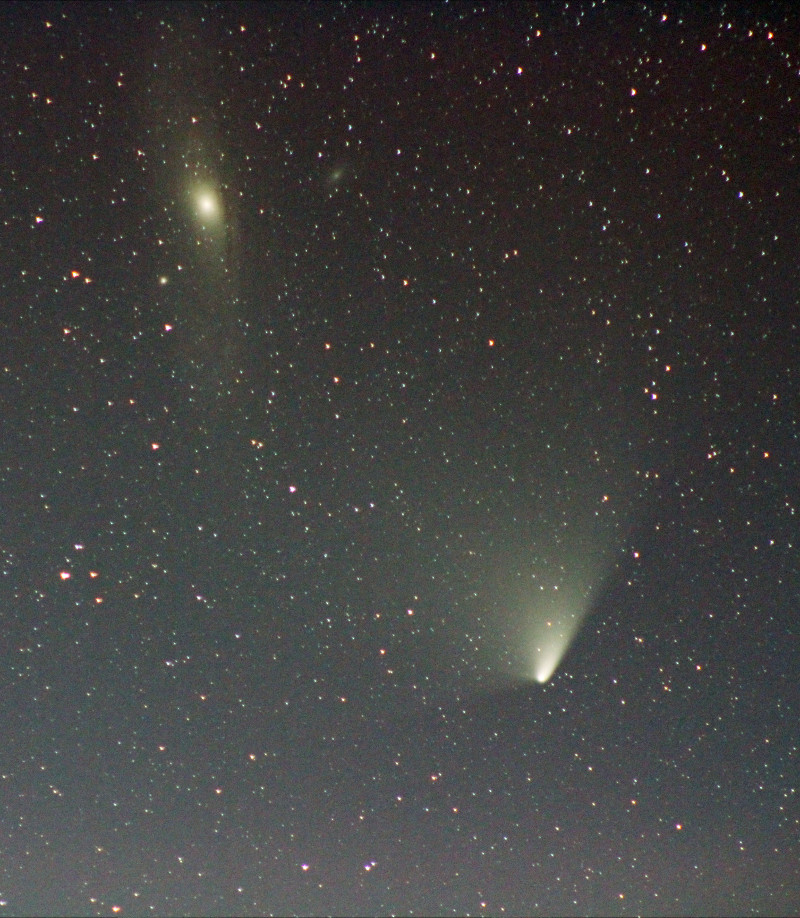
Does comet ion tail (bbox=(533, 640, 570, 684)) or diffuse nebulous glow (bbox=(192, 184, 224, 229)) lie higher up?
diffuse nebulous glow (bbox=(192, 184, 224, 229))

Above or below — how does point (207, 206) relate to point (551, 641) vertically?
above

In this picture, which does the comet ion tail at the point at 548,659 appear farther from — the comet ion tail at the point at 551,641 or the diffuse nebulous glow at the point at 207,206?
the diffuse nebulous glow at the point at 207,206

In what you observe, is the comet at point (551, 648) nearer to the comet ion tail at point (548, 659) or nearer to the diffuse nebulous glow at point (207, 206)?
the comet ion tail at point (548, 659)

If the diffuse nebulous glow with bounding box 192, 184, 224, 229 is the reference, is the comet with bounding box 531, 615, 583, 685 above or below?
below

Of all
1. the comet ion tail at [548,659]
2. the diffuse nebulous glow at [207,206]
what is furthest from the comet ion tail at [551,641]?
the diffuse nebulous glow at [207,206]

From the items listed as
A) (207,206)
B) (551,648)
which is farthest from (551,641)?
A: (207,206)

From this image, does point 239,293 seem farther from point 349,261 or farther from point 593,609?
point 593,609

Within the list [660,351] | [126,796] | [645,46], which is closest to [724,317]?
[660,351]

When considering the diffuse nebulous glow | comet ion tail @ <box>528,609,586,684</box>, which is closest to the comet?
comet ion tail @ <box>528,609,586,684</box>

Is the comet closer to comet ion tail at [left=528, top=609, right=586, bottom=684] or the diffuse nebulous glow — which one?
comet ion tail at [left=528, top=609, right=586, bottom=684]

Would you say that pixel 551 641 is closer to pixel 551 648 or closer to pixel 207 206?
pixel 551 648

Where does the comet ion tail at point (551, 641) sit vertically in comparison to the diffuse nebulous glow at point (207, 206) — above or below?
below

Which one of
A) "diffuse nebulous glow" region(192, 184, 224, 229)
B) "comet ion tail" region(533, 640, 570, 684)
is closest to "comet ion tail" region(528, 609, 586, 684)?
"comet ion tail" region(533, 640, 570, 684)

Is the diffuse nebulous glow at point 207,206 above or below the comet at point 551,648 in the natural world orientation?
above
